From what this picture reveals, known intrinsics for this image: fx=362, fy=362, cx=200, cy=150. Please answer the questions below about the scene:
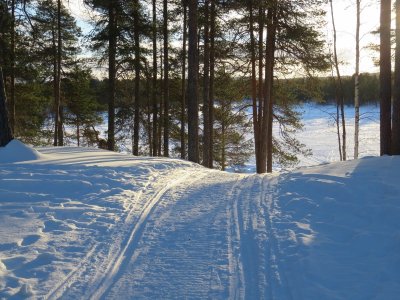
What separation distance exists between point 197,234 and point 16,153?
6.10 metres

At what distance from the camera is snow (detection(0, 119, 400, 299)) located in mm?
3904

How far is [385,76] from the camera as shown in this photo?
9961 mm

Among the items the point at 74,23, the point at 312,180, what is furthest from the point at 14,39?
the point at 312,180

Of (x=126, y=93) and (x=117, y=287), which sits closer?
(x=117, y=287)

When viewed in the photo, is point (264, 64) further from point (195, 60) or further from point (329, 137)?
point (329, 137)

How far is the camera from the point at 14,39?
1686 cm

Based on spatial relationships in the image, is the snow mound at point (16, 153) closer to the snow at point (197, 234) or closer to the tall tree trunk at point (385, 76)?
the snow at point (197, 234)

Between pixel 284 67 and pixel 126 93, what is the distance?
10.2 meters

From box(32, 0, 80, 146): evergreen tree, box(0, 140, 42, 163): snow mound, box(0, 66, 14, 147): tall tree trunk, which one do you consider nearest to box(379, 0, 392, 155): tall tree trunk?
box(0, 140, 42, 163): snow mound

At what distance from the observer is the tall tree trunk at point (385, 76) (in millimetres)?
9719

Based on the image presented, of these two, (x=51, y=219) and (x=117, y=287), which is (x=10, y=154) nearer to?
(x=51, y=219)

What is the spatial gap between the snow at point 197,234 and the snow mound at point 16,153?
0.68 ft

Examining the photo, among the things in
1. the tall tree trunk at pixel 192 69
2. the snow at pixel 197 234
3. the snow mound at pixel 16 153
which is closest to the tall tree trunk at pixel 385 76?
the snow at pixel 197 234

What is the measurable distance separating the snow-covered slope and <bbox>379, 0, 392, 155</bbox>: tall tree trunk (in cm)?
156
